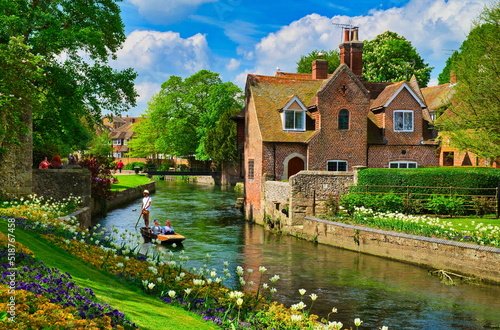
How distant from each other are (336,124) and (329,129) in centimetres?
59

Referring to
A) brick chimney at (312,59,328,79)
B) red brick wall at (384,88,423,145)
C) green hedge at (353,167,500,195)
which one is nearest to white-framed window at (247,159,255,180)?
brick chimney at (312,59,328,79)

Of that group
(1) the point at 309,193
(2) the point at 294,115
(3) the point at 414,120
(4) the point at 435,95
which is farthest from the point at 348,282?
(4) the point at 435,95

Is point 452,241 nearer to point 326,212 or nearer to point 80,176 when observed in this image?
point 326,212

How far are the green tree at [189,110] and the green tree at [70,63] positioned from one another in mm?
44141

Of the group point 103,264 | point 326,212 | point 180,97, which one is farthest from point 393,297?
point 180,97

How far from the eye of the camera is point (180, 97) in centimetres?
7506

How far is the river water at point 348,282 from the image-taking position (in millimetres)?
12673

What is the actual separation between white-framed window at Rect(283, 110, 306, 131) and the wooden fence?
816cm

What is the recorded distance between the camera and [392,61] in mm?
58594

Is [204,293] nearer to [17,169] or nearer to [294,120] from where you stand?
[17,169]

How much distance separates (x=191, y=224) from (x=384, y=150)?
46.8 ft

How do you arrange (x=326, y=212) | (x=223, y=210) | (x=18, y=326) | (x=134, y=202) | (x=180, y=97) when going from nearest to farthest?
(x=18, y=326) → (x=326, y=212) → (x=223, y=210) → (x=134, y=202) → (x=180, y=97)

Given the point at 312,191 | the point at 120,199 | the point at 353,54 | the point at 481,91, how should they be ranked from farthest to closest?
the point at 120,199 < the point at 353,54 < the point at 312,191 < the point at 481,91

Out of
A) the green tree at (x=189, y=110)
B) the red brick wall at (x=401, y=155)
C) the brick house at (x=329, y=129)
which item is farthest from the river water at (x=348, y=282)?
the green tree at (x=189, y=110)
